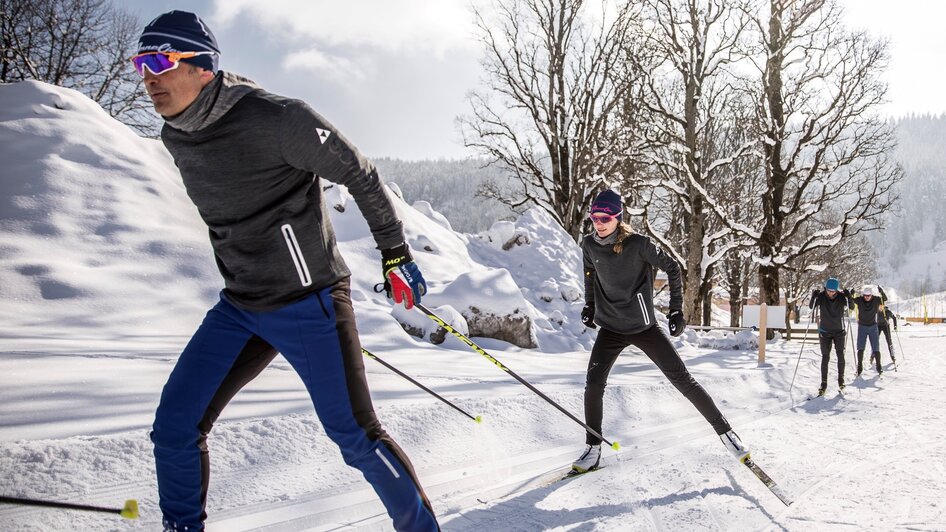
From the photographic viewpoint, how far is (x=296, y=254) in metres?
2.09

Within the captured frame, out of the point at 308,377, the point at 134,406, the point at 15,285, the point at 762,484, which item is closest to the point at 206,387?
the point at 308,377

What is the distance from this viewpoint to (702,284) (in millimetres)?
18031

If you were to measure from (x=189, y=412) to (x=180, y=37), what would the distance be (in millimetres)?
1337

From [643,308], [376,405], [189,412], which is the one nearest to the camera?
[189,412]

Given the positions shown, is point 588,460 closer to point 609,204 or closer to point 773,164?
point 609,204

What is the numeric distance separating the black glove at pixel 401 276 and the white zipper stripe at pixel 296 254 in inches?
12.5

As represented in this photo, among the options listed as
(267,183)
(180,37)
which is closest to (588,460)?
(267,183)

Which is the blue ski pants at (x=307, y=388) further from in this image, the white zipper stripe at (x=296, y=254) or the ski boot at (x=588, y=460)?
the ski boot at (x=588, y=460)

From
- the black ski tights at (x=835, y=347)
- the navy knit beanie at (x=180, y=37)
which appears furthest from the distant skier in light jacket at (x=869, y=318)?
the navy knit beanie at (x=180, y=37)

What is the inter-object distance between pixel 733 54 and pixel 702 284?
22.3 feet

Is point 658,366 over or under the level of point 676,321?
under

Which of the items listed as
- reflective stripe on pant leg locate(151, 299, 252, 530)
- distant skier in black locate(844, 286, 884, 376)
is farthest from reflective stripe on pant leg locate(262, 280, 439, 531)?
distant skier in black locate(844, 286, 884, 376)

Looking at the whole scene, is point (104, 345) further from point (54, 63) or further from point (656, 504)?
point (54, 63)

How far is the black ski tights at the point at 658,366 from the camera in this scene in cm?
425
